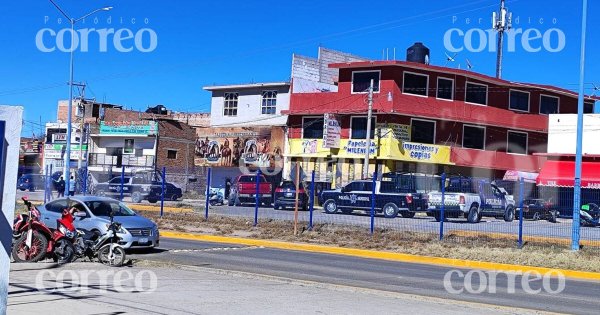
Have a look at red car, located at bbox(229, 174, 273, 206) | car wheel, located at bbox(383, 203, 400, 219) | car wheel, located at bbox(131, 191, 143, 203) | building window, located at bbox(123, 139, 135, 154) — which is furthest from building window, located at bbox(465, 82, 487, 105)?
building window, located at bbox(123, 139, 135, 154)

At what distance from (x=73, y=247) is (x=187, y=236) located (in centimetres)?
1022

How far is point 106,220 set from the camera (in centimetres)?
1786

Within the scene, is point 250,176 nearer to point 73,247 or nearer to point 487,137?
point 487,137

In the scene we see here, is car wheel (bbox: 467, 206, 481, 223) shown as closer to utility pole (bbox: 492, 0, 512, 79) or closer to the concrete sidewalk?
the concrete sidewalk

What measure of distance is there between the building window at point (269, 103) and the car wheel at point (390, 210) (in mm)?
30971

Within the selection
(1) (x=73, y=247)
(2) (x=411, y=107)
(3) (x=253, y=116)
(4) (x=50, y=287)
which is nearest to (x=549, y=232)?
(1) (x=73, y=247)

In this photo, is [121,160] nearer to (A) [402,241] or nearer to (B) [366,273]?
(A) [402,241]

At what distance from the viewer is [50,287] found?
1118 centimetres

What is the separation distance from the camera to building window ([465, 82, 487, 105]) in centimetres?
4991

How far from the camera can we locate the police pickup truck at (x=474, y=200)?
87.3 ft

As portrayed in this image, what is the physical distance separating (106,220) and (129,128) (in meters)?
47.8

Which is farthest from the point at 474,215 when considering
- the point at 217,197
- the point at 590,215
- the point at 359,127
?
the point at 359,127

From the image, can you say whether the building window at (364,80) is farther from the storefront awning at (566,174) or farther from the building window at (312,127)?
the storefront awning at (566,174)

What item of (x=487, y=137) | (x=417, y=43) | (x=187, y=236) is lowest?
(x=187, y=236)
